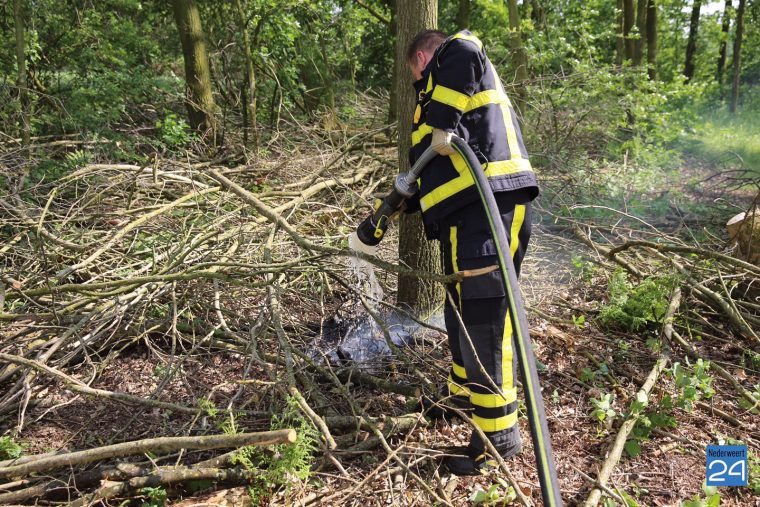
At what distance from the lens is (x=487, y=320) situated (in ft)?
7.46

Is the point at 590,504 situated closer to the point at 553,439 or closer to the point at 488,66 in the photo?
the point at 553,439

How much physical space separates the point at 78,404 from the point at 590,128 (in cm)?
699

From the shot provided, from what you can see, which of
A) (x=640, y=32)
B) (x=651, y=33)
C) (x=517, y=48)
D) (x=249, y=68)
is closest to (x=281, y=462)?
(x=249, y=68)

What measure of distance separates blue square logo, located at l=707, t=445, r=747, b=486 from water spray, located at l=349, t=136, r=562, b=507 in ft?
3.54

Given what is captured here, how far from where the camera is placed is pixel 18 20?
5.32 m

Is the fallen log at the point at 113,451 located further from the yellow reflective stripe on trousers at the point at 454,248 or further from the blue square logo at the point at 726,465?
the blue square logo at the point at 726,465

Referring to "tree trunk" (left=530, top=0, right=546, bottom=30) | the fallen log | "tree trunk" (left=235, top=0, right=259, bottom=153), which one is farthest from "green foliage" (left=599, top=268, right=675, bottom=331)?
"tree trunk" (left=530, top=0, right=546, bottom=30)

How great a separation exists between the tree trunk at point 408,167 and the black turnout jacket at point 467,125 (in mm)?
837

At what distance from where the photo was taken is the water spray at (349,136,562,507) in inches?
61.0

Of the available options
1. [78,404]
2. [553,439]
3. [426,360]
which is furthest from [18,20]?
[553,439]

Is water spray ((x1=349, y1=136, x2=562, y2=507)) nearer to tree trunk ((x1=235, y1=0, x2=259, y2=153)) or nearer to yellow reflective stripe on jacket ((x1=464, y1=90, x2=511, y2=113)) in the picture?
yellow reflective stripe on jacket ((x1=464, y1=90, x2=511, y2=113))

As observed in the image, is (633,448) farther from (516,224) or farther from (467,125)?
(467,125)

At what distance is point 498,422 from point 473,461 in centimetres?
20

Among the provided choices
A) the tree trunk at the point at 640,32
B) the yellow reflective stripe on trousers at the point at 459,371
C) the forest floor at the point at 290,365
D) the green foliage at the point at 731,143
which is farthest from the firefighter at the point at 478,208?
the tree trunk at the point at 640,32
